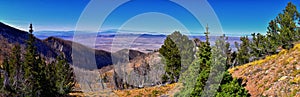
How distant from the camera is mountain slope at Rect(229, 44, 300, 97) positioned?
25.1m

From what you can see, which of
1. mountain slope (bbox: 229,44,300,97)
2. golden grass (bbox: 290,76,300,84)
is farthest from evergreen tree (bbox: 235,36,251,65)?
golden grass (bbox: 290,76,300,84)

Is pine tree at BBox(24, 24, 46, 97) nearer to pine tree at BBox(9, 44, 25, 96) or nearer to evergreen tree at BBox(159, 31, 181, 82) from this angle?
pine tree at BBox(9, 44, 25, 96)

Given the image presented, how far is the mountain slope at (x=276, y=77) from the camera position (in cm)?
2515

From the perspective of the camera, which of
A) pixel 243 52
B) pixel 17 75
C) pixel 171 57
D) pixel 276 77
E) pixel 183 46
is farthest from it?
pixel 243 52

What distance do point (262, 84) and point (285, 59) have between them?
253 inches

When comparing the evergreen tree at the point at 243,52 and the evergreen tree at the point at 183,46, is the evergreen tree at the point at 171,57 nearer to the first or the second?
the evergreen tree at the point at 183,46

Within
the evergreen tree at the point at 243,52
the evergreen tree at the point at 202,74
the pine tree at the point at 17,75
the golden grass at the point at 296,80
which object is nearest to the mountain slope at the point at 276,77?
the golden grass at the point at 296,80

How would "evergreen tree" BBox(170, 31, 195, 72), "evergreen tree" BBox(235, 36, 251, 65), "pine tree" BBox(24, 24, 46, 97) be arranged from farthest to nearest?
1. "evergreen tree" BBox(235, 36, 251, 65)
2. "evergreen tree" BBox(170, 31, 195, 72)
3. "pine tree" BBox(24, 24, 46, 97)

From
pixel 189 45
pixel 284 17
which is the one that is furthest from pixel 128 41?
pixel 284 17

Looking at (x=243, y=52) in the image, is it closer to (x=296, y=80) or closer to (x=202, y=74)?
(x=296, y=80)

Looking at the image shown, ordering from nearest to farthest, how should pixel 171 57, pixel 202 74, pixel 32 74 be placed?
pixel 202 74 → pixel 32 74 → pixel 171 57

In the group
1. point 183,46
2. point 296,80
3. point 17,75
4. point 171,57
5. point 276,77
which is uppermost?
point 183,46

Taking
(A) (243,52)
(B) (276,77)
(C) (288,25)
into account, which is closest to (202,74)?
(B) (276,77)

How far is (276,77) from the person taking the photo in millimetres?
28891
